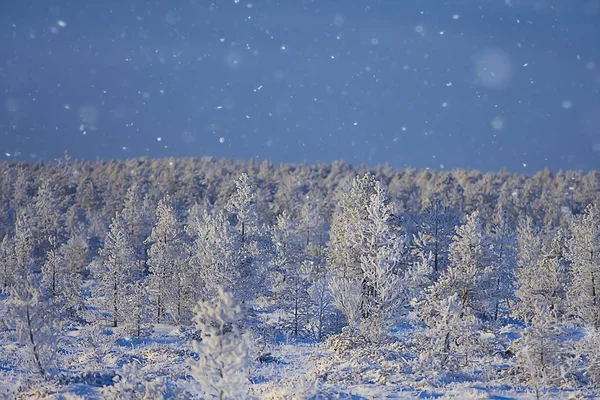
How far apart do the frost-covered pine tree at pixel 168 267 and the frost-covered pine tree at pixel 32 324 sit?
15646 mm

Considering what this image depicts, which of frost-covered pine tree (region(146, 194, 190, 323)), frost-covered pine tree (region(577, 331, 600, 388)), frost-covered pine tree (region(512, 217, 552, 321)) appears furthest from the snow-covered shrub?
frost-covered pine tree (region(146, 194, 190, 323))

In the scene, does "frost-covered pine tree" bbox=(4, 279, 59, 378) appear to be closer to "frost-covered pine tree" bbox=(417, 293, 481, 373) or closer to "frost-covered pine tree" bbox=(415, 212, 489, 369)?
"frost-covered pine tree" bbox=(417, 293, 481, 373)

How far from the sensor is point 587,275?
30.4 m

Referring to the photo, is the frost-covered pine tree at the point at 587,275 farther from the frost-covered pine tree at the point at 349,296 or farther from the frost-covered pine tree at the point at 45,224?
the frost-covered pine tree at the point at 45,224

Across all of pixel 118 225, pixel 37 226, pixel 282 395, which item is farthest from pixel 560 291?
pixel 37 226

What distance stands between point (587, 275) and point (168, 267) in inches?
1018

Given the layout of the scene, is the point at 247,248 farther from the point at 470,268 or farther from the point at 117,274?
the point at 470,268

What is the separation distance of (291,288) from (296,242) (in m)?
13.4

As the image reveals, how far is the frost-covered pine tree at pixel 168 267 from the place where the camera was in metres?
32.5

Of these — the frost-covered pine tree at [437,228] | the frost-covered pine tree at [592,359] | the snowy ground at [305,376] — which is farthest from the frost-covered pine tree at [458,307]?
the frost-covered pine tree at [437,228]

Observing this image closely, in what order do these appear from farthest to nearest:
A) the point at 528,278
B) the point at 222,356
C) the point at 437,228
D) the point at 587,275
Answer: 1. the point at 437,228
2. the point at 528,278
3. the point at 587,275
4. the point at 222,356

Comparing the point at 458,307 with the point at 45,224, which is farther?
the point at 45,224

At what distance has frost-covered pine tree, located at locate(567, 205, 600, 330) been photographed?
2995 cm

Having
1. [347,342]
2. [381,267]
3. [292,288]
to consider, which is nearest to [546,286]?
[381,267]
